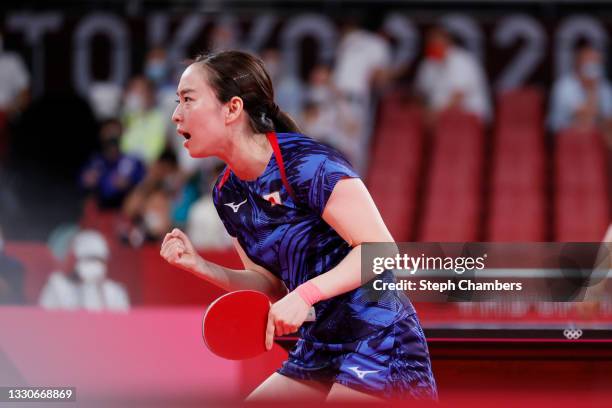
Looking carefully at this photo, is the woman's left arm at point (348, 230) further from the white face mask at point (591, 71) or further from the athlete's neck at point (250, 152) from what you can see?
the white face mask at point (591, 71)

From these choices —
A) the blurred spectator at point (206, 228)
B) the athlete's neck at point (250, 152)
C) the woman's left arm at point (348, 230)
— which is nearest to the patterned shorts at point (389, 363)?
the woman's left arm at point (348, 230)

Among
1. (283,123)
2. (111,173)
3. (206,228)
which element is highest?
(111,173)

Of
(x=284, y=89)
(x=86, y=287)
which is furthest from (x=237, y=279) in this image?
(x=284, y=89)

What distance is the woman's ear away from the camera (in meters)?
2.86

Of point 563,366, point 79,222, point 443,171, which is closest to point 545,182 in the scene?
point 443,171

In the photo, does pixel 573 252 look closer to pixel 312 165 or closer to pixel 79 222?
pixel 312 165

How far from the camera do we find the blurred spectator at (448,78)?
33.8ft

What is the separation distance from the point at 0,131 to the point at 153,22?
2013 millimetres

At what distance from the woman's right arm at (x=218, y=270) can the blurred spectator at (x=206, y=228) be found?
199 inches

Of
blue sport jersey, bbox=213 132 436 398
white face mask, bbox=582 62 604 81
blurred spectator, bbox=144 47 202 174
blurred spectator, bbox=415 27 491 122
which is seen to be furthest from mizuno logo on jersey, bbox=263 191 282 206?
white face mask, bbox=582 62 604 81

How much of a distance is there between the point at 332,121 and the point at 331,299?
7.03 m

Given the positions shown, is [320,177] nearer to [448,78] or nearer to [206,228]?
Result: [206,228]

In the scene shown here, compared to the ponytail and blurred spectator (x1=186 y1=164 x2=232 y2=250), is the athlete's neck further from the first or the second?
blurred spectator (x1=186 y1=164 x2=232 y2=250)

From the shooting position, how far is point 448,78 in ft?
33.9
